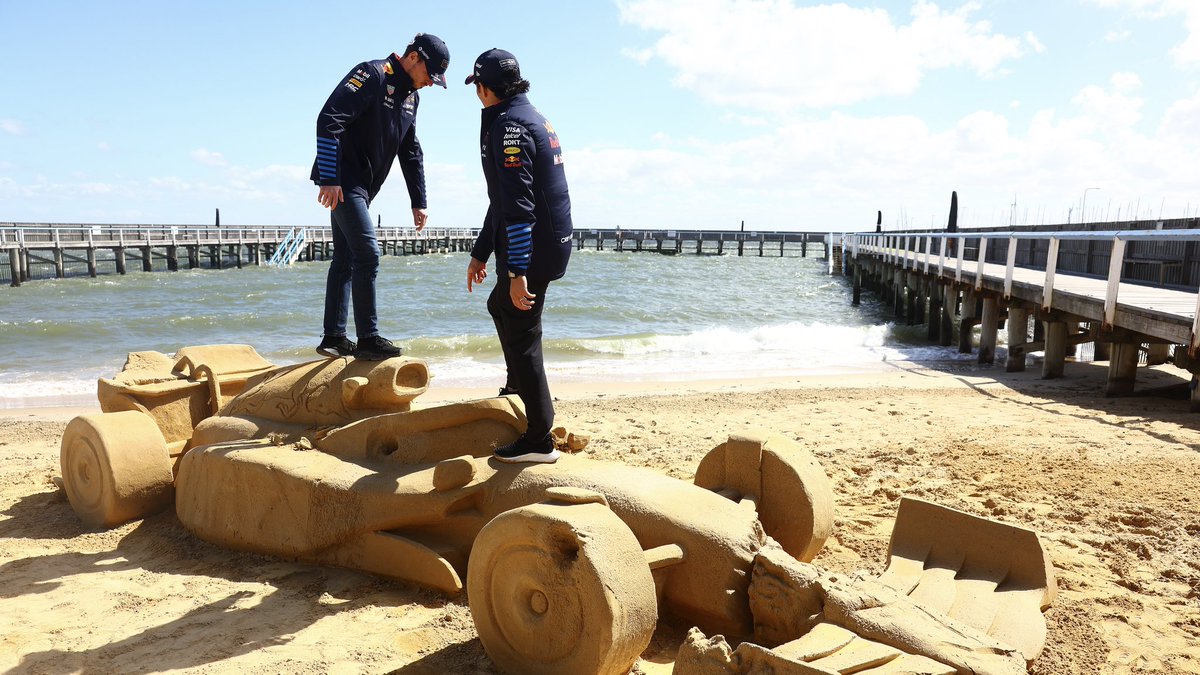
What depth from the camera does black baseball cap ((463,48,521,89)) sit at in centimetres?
347

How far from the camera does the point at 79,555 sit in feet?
14.5

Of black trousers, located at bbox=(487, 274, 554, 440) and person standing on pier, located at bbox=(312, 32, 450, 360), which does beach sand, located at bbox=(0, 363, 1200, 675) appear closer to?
black trousers, located at bbox=(487, 274, 554, 440)

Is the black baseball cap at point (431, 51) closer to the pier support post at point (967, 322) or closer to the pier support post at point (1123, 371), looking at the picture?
the pier support post at point (1123, 371)

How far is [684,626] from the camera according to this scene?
11.0 ft

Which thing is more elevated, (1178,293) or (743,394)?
(1178,293)

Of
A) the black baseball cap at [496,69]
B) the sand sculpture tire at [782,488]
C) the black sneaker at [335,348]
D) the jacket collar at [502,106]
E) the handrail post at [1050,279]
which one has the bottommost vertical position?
the sand sculpture tire at [782,488]

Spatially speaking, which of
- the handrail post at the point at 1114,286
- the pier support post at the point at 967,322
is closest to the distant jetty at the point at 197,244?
the pier support post at the point at 967,322

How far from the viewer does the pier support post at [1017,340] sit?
11453mm

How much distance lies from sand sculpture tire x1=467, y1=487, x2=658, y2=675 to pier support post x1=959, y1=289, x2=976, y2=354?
1324cm

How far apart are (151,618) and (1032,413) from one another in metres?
7.40

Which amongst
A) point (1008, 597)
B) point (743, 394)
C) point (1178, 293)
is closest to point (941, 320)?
point (1178, 293)

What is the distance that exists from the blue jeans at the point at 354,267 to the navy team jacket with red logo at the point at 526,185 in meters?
1.08

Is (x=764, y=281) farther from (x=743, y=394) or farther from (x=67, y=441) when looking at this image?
(x=67, y=441)

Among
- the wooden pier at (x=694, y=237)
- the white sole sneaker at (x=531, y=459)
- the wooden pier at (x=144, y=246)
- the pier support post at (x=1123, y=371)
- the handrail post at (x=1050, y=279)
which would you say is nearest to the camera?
the white sole sneaker at (x=531, y=459)
